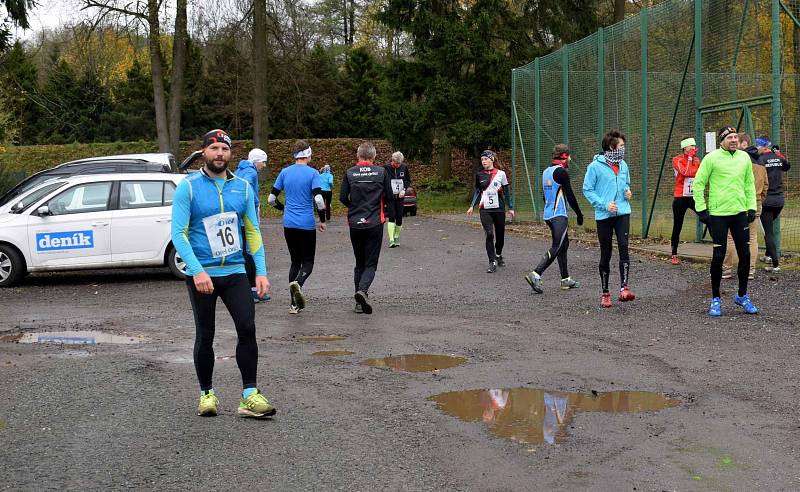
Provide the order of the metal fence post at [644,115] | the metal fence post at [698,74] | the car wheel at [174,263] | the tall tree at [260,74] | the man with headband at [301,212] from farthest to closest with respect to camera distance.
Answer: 1. the tall tree at [260,74]
2. the metal fence post at [644,115]
3. the metal fence post at [698,74]
4. the car wheel at [174,263]
5. the man with headband at [301,212]

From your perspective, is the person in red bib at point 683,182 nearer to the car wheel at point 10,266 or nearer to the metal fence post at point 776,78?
the metal fence post at point 776,78

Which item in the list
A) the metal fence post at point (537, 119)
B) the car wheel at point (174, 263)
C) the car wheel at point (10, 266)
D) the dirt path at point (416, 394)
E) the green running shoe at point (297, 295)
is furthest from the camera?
the metal fence post at point (537, 119)

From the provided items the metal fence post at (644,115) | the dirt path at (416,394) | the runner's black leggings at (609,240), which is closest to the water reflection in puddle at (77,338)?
the dirt path at (416,394)

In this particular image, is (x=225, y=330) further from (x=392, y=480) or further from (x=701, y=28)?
(x=701, y=28)

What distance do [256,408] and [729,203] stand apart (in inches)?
248

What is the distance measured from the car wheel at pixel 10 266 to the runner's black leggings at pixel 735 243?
9.83 meters

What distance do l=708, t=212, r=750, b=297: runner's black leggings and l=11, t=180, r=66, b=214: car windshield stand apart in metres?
9.59

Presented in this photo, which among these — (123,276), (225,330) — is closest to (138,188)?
(123,276)

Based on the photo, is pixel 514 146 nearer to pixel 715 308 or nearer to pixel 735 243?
pixel 735 243

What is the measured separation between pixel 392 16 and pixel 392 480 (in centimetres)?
3279

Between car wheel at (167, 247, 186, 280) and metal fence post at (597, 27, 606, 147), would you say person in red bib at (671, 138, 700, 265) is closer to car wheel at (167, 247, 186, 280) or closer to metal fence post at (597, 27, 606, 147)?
metal fence post at (597, 27, 606, 147)

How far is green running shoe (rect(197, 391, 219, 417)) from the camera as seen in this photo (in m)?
6.57

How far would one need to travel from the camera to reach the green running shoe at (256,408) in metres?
6.48

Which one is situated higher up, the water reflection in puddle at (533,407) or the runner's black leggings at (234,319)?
the runner's black leggings at (234,319)
